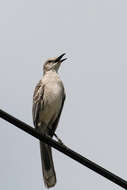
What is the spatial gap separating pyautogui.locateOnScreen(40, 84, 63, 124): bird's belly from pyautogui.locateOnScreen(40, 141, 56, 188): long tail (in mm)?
586

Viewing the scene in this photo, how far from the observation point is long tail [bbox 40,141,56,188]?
9023 millimetres

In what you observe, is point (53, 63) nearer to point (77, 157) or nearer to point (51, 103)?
point (51, 103)

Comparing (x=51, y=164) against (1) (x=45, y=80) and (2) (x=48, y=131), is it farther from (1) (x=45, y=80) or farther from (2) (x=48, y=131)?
(1) (x=45, y=80)

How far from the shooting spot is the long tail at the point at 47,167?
9.02 m

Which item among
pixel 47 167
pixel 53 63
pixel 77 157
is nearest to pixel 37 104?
pixel 47 167

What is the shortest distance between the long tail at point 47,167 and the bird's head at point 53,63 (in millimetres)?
2133

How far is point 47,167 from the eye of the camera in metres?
9.34

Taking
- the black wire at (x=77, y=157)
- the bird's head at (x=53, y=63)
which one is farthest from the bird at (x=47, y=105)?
the black wire at (x=77, y=157)

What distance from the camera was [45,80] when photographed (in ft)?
34.6

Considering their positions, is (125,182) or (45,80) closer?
(125,182)

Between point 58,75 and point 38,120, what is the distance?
4.09ft

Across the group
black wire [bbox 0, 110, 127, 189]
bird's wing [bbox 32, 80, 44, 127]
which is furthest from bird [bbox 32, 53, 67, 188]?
black wire [bbox 0, 110, 127, 189]

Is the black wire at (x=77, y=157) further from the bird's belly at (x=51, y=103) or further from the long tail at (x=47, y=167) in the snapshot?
the bird's belly at (x=51, y=103)

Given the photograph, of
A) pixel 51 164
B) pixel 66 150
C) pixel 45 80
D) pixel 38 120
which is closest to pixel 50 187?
pixel 51 164
